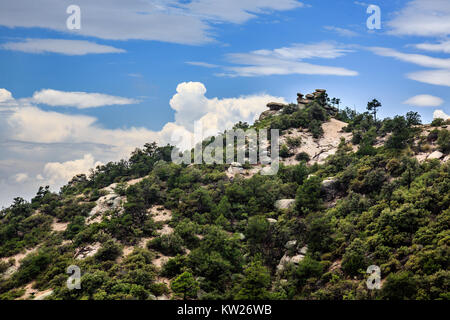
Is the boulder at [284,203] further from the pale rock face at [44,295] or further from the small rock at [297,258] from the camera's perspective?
the pale rock face at [44,295]

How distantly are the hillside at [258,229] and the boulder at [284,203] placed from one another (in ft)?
0.68

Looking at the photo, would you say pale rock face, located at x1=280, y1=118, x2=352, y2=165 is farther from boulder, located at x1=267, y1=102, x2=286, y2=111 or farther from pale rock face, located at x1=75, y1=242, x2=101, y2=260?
pale rock face, located at x1=75, y1=242, x2=101, y2=260

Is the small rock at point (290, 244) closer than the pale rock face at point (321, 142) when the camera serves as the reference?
Yes

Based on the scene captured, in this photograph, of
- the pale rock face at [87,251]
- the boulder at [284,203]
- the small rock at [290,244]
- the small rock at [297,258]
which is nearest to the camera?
the small rock at [297,258]

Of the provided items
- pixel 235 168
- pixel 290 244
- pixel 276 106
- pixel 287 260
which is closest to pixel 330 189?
pixel 290 244

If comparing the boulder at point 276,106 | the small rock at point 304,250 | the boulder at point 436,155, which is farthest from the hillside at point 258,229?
the boulder at point 276,106

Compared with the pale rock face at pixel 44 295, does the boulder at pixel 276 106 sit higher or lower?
higher

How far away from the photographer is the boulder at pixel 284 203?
6200cm

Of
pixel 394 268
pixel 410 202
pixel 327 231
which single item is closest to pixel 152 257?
pixel 327 231

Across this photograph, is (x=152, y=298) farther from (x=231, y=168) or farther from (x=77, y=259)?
(x=231, y=168)

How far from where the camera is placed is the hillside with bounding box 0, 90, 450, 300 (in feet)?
131

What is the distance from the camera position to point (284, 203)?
2477 inches

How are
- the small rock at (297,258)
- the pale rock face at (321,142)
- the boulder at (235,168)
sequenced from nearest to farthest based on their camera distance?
the small rock at (297,258)
the boulder at (235,168)
the pale rock face at (321,142)

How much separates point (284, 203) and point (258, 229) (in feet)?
41.1
